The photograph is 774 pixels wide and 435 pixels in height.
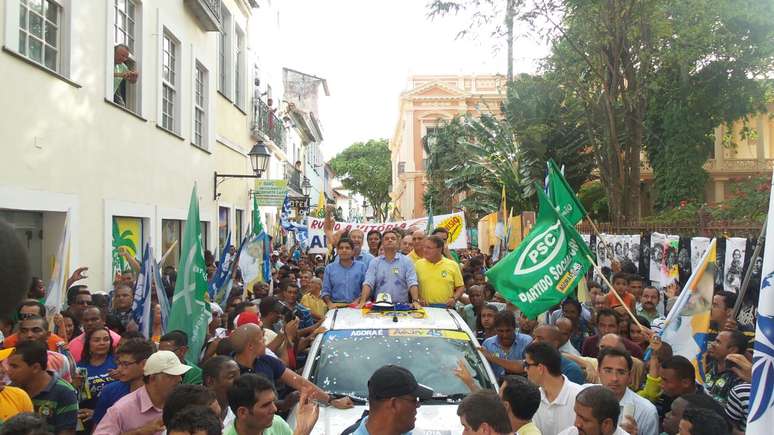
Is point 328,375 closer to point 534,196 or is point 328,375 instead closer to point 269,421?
point 269,421

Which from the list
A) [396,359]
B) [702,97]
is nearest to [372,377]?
[396,359]

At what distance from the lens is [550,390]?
4.32m

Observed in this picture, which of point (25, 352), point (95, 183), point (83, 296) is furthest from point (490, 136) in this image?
point (25, 352)

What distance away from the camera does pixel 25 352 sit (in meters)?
4.11

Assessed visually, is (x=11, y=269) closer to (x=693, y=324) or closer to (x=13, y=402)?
(x=13, y=402)

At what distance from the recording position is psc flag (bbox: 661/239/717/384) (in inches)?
201

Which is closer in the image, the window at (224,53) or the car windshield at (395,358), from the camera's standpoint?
the car windshield at (395,358)

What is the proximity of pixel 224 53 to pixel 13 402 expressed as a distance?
16.0 m

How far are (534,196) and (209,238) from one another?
603 inches

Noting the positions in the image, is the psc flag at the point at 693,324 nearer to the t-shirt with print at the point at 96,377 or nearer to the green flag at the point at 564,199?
the green flag at the point at 564,199

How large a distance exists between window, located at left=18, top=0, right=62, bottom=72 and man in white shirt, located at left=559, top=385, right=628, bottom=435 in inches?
292

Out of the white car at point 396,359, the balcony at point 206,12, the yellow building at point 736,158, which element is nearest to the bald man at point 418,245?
the white car at point 396,359

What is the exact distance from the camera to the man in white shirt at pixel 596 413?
3641mm

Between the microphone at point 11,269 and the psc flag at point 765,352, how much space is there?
2636 mm
